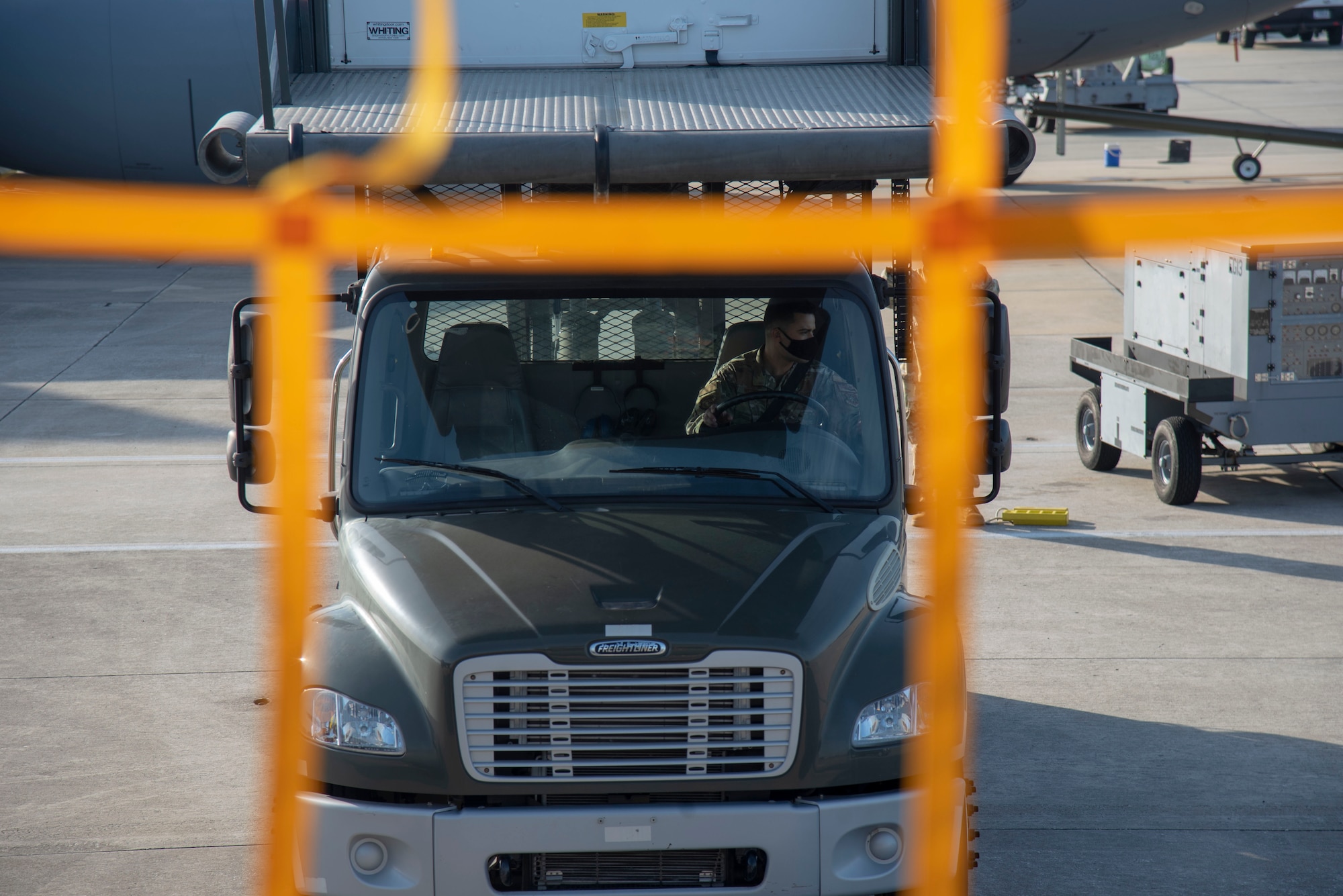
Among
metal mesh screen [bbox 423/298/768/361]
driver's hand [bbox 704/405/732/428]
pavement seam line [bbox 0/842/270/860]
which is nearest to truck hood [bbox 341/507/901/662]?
driver's hand [bbox 704/405/732/428]

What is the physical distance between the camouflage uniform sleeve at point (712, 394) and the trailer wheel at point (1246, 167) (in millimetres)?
20285

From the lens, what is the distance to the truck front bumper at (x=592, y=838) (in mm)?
3783

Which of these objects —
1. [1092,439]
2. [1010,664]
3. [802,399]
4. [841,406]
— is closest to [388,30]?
[802,399]

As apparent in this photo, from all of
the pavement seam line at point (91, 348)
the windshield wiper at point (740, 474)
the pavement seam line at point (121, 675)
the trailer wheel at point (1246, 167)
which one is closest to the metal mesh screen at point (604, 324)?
the windshield wiper at point (740, 474)

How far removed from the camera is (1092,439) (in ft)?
Answer: 34.6

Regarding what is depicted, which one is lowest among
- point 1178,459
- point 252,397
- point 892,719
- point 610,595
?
point 1178,459

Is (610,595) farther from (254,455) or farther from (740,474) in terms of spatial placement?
(254,455)

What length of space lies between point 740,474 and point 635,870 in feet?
4.60

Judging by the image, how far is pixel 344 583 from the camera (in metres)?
4.60

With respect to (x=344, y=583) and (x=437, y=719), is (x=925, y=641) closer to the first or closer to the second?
(x=437, y=719)

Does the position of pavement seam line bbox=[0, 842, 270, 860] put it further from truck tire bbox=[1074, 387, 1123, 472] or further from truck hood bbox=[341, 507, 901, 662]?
truck tire bbox=[1074, 387, 1123, 472]

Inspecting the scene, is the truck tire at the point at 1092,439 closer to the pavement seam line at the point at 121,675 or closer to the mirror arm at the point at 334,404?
the pavement seam line at the point at 121,675

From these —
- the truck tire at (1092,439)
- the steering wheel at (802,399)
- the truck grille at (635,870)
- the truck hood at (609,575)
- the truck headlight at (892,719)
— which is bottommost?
the truck tire at (1092,439)

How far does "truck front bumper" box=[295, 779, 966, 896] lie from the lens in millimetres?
3783
